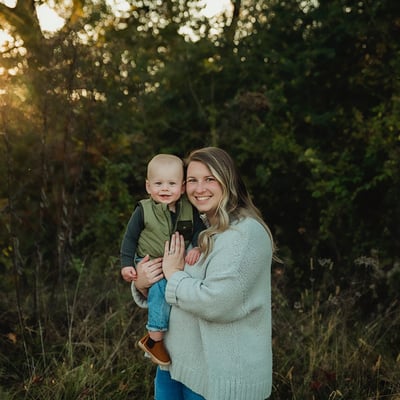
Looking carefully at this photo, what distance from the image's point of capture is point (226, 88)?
6.64 metres

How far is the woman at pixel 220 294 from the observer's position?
2303mm

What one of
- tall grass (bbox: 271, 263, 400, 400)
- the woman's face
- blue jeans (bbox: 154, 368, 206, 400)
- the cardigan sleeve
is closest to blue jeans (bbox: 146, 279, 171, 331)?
the cardigan sleeve

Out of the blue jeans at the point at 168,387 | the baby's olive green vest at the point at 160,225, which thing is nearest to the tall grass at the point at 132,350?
the blue jeans at the point at 168,387

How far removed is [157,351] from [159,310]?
0.65ft

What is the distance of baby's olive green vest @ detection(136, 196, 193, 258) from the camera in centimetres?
271

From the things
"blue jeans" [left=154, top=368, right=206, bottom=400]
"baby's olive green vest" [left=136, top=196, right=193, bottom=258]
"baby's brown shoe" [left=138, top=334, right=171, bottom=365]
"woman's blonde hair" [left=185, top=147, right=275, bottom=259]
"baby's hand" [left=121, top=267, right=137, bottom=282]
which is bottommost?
"blue jeans" [left=154, top=368, right=206, bottom=400]

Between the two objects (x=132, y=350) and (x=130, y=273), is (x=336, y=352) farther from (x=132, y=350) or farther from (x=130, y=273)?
(x=130, y=273)

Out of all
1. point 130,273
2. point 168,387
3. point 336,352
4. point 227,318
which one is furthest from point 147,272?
point 336,352

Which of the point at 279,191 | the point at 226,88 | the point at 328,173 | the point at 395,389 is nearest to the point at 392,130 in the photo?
the point at 328,173

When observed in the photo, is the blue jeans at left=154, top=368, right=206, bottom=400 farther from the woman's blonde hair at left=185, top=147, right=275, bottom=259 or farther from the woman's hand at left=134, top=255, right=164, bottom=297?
the woman's blonde hair at left=185, top=147, right=275, bottom=259

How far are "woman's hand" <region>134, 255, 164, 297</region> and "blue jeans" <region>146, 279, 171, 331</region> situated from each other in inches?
1.3

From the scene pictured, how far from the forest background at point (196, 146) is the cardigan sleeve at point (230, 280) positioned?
144 centimetres

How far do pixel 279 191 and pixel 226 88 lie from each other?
4.70 feet

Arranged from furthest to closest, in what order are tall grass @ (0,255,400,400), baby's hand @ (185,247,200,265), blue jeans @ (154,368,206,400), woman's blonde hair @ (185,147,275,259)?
tall grass @ (0,255,400,400) → blue jeans @ (154,368,206,400) → baby's hand @ (185,247,200,265) → woman's blonde hair @ (185,147,275,259)
